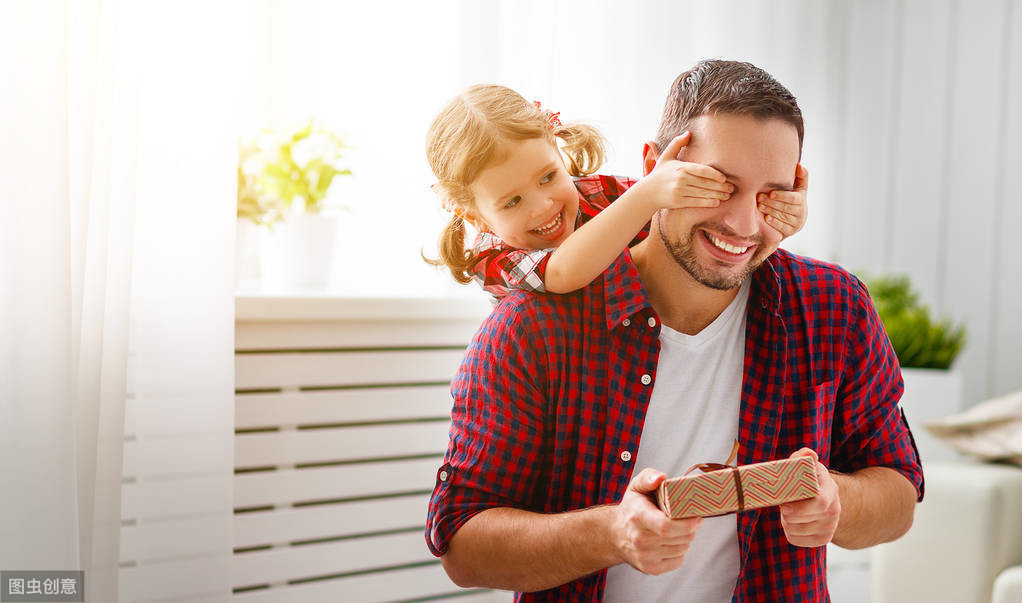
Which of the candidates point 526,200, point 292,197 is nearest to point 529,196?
point 526,200

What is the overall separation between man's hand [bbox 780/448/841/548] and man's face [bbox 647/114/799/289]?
1.02 ft

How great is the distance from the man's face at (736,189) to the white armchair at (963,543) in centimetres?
89

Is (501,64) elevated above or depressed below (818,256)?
above

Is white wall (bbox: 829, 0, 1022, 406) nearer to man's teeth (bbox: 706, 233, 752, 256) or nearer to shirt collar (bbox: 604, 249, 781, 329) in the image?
shirt collar (bbox: 604, 249, 781, 329)

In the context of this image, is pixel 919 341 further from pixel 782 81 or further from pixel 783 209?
pixel 783 209

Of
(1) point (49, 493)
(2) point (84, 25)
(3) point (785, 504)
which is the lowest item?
(1) point (49, 493)

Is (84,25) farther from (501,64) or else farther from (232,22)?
(501,64)

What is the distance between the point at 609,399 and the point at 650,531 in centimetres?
28

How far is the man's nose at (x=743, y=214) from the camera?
1.09m

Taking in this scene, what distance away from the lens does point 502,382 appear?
3.73 feet

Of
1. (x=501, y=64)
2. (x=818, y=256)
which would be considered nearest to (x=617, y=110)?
(x=501, y=64)

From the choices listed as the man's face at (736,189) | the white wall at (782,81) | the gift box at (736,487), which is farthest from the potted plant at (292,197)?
the gift box at (736,487)

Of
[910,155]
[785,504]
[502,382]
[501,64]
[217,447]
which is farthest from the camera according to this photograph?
[910,155]

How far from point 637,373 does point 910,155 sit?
2223 mm
